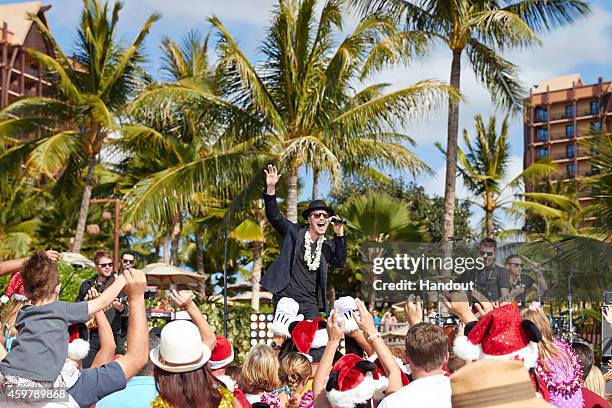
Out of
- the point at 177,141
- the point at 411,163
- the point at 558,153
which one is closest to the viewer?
the point at 411,163

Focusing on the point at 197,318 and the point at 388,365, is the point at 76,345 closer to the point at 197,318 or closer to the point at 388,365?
the point at 197,318

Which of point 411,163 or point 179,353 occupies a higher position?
point 411,163

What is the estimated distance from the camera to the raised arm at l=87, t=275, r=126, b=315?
127 inches

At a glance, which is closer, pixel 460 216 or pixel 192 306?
pixel 192 306

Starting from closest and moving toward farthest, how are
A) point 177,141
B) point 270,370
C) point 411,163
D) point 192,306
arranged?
point 192,306 → point 270,370 → point 411,163 → point 177,141

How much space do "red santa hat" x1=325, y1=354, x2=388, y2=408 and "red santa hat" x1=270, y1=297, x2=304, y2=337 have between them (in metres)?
3.15

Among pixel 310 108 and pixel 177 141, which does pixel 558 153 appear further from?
pixel 310 108

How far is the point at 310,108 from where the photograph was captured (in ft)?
58.1

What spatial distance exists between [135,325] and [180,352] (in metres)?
0.22

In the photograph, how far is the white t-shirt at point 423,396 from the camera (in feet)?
11.5

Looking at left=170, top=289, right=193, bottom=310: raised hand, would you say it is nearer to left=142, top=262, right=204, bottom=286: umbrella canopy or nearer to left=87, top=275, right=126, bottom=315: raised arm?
left=87, top=275, right=126, bottom=315: raised arm

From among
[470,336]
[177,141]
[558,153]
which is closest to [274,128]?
[177,141]

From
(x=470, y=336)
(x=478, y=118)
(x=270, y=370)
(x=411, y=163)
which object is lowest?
(x=270, y=370)

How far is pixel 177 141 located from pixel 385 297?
14.5 meters
